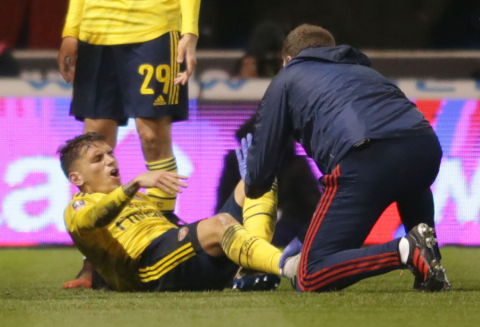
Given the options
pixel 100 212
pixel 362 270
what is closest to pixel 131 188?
pixel 100 212

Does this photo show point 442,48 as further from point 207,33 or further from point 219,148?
point 219,148

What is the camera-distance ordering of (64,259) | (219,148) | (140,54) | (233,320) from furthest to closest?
1. (219,148)
2. (64,259)
3. (140,54)
4. (233,320)

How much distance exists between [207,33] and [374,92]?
655cm

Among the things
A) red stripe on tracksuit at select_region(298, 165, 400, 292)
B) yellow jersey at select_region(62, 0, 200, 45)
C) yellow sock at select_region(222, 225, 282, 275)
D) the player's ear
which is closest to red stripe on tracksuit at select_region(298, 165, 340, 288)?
red stripe on tracksuit at select_region(298, 165, 400, 292)

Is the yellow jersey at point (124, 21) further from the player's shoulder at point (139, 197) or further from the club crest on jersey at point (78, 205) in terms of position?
the club crest on jersey at point (78, 205)

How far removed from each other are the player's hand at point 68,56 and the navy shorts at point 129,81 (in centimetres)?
3

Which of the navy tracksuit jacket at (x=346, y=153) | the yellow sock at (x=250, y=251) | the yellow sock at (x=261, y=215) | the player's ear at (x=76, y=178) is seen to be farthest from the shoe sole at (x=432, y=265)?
the player's ear at (x=76, y=178)

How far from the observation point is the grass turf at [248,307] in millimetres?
2629

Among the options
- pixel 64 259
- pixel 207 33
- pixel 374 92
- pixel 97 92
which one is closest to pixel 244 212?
pixel 374 92

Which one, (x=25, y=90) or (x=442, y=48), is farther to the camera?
(x=442, y=48)

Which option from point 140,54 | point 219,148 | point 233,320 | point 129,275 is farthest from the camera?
point 219,148

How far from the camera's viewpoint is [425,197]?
3504mm

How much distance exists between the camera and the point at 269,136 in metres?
3.39

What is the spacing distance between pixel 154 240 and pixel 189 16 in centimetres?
112
